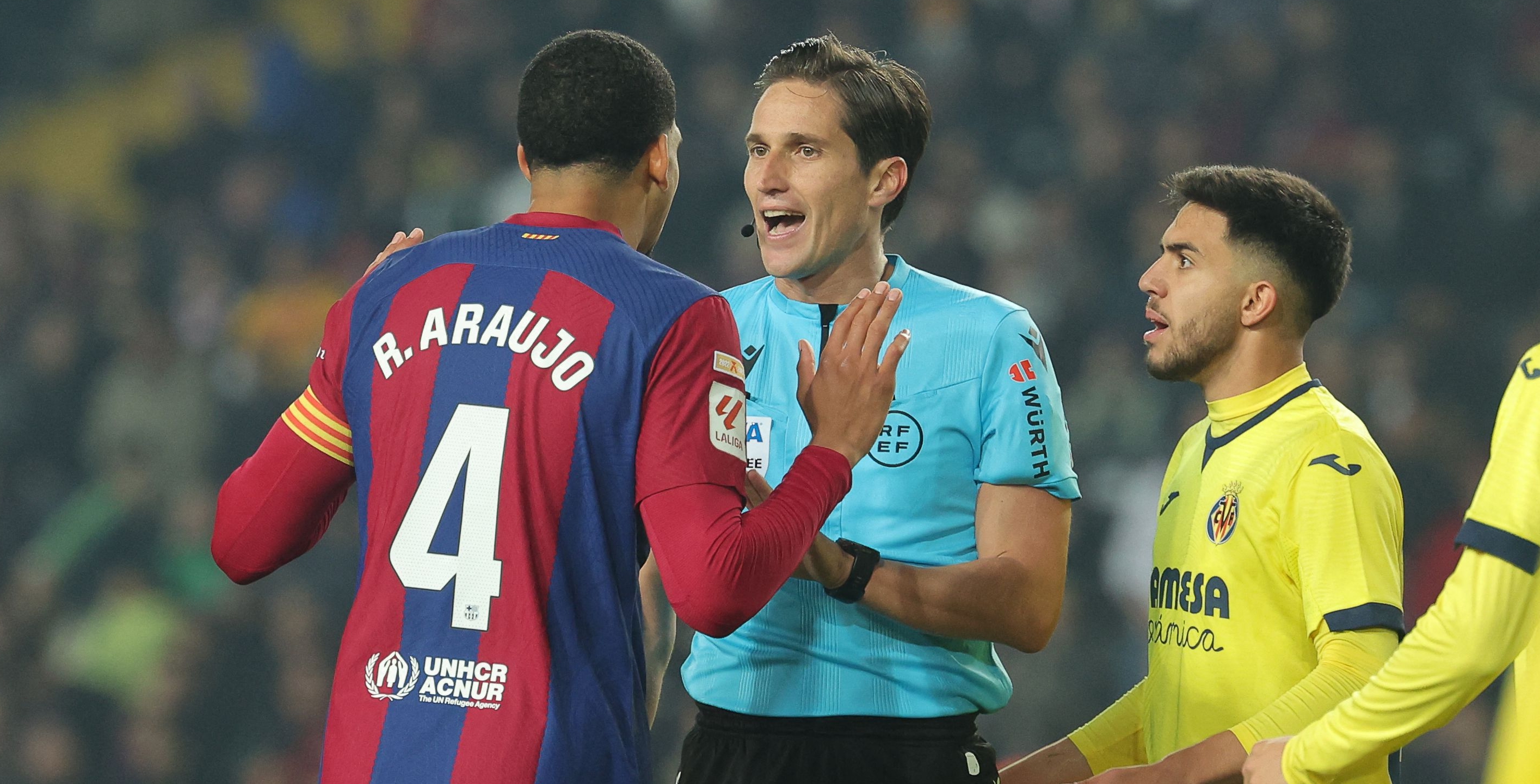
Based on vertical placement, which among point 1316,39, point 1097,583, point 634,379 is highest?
point 1316,39

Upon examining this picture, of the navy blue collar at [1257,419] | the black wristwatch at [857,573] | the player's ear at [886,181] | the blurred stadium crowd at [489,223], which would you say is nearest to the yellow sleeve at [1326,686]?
the navy blue collar at [1257,419]

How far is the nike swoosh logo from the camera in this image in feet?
8.02

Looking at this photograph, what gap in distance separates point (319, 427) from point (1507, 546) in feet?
5.24

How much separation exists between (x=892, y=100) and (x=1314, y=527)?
3.75 feet

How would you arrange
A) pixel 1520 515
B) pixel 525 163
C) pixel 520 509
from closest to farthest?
pixel 1520 515 < pixel 520 509 < pixel 525 163

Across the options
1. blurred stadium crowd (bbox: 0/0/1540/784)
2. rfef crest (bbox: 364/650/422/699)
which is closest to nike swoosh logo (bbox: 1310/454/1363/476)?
rfef crest (bbox: 364/650/422/699)

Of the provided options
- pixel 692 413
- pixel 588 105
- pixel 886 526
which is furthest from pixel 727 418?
pixel 886 526

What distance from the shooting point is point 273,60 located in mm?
8266

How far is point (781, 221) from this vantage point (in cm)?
286

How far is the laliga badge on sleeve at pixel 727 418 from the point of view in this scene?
1.96 m

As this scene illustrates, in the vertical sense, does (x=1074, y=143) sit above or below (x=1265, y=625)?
above

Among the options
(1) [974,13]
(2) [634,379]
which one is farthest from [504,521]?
(1) [974,13]

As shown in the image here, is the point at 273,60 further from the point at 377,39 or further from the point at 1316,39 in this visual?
the point at 1316,39

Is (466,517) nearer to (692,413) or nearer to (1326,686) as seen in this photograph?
(692,413)
